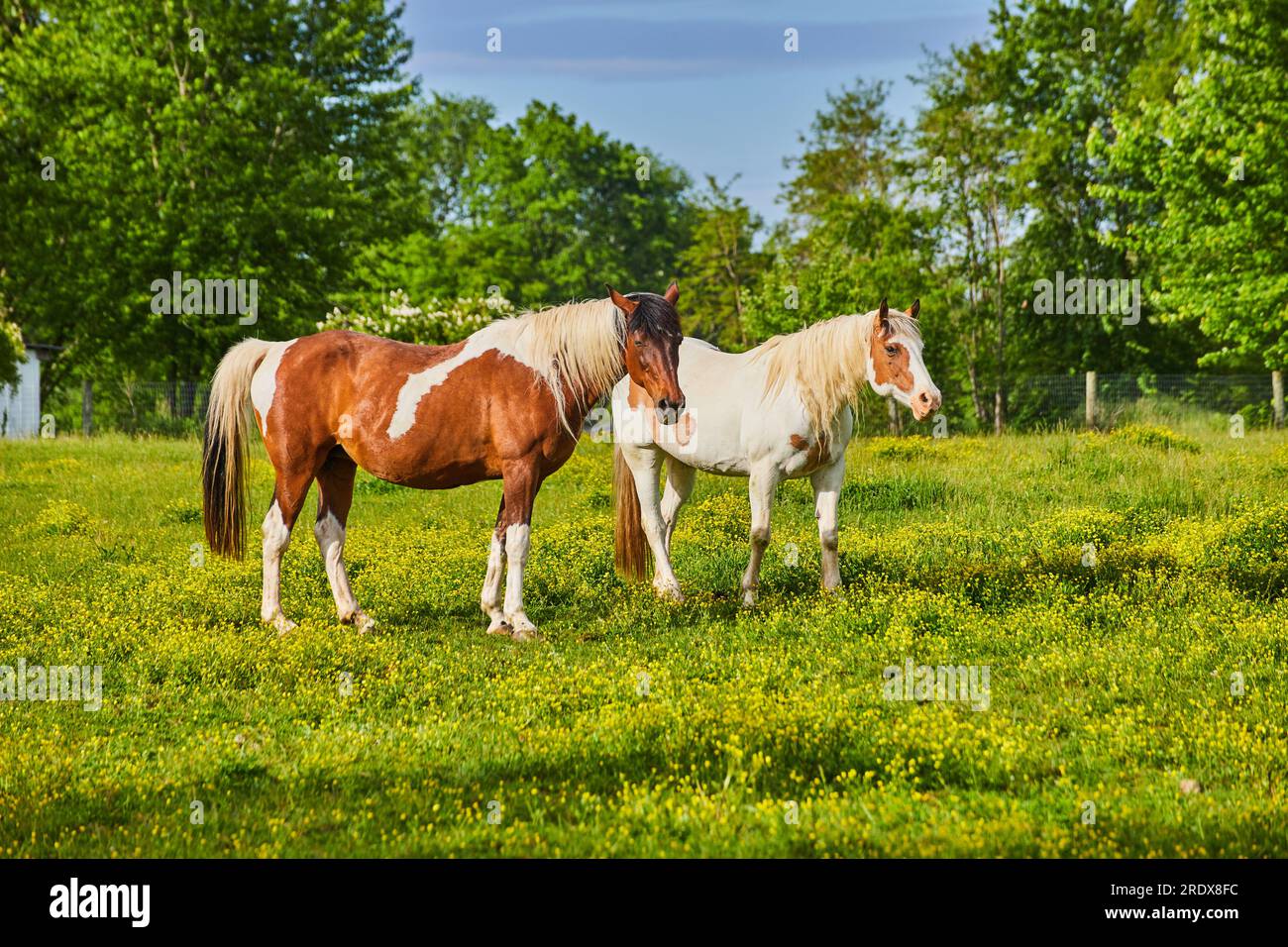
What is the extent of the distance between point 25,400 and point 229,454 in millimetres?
27460

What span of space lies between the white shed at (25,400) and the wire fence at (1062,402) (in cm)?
238

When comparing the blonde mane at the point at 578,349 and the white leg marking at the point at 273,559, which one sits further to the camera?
the white leg marking at the point at 273,559

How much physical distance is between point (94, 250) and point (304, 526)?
20.0 m

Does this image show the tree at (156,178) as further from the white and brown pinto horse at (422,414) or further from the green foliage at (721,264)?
the white and brown pinto horse at (422,414)

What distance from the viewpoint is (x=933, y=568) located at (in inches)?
443

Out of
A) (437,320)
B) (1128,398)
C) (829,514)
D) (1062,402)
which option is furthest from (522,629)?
(1128,398)

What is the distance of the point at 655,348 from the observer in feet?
28.1

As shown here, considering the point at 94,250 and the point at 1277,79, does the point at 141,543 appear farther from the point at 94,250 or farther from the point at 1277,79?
the point at 1277,79

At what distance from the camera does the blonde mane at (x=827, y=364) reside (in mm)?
9773

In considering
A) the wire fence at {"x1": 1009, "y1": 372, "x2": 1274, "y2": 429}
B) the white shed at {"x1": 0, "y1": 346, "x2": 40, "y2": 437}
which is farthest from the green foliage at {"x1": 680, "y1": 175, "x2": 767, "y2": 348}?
the white shed at {"x1": 0, "y1": 346, "x2": 40, "y2": 437}

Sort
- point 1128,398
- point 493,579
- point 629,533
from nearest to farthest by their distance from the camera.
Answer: point 493,579 → point 629,533 → point 1128,398

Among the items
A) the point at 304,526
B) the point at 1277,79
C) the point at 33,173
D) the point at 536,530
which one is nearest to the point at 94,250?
the point at 33,173

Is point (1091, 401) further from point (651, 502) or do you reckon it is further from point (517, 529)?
point (517, 529)

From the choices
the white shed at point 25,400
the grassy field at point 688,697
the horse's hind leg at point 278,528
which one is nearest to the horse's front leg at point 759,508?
the grassy field at point 688,697
